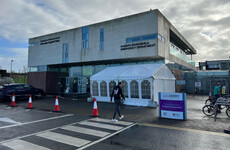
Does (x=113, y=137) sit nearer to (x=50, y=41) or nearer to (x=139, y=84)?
(x=139, y=84)

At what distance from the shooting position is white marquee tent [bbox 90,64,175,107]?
1302 cm

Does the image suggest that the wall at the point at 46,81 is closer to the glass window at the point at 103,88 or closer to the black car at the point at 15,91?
the black car at the point at 15,91

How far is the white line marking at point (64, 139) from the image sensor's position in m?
5.09

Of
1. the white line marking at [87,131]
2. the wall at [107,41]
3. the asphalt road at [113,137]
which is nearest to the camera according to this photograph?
the asphalt road at [113,137]

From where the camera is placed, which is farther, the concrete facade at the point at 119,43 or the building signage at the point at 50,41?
the building signage at the point at 50,41

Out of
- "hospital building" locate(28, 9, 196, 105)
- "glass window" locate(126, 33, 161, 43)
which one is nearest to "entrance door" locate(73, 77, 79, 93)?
"hospital building" locate(28, 9, 196, 105)

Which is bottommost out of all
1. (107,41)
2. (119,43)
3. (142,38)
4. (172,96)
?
(172,96)

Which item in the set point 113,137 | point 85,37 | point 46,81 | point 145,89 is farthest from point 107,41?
point 113,137

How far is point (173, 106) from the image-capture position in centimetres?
867

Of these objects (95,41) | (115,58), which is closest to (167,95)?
(115,58)

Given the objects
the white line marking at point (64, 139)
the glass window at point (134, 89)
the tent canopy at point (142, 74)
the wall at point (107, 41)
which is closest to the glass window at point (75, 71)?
the wall at point (107, 41)

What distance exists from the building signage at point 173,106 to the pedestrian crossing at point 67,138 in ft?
9.22

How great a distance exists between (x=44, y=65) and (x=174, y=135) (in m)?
27.6

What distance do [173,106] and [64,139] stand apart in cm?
578
